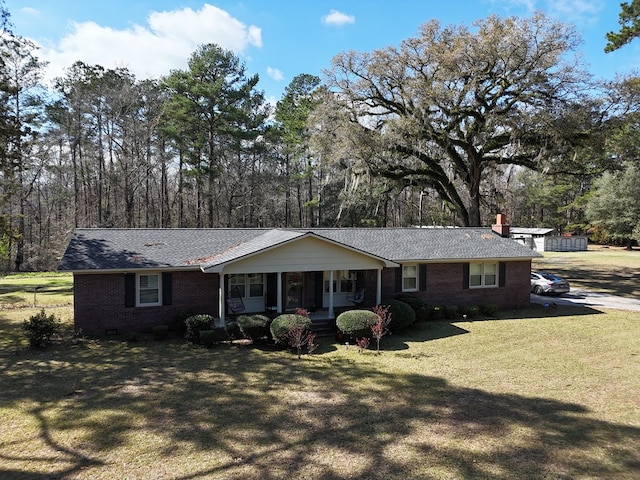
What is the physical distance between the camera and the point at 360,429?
8109 millimetres

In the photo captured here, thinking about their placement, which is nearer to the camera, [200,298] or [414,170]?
[200,298]

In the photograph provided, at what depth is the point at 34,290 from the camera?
22.6 meters

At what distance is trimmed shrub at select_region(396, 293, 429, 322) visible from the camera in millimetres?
16953

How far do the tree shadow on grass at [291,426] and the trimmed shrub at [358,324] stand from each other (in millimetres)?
2244

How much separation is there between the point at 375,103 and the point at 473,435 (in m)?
22.1

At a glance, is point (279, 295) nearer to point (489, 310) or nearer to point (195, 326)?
point (195, 326)

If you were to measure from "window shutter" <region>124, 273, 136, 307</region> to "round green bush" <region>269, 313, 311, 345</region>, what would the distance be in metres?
5.19

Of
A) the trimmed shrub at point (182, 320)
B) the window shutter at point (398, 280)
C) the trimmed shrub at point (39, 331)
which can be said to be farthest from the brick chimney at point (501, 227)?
the trimmed shrub at point (39, 331)

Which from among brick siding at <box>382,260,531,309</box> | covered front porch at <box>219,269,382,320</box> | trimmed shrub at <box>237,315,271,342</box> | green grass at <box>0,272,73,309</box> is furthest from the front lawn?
green grass at <box>0,272,73,309</box>

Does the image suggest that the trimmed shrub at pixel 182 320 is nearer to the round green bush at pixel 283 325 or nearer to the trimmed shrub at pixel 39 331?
the round green bush at pixel 283 325

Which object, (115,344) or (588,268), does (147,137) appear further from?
(588,268)

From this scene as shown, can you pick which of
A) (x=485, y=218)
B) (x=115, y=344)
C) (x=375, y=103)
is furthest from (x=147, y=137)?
(x=485, y=218)

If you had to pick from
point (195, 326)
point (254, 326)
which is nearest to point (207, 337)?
point (195, 326)

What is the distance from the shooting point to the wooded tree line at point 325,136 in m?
22.3
